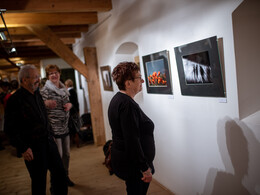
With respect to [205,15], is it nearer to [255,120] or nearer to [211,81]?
[211,81]

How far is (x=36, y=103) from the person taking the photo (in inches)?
85.2

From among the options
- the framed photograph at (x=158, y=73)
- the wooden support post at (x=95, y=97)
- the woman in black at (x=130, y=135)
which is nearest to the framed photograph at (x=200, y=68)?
the framed photograph at (x=158, y=73)

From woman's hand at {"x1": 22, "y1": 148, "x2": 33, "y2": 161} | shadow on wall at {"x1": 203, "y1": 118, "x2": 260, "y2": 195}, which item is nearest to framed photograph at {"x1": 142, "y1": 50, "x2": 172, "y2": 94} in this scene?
shadow on wall at {"x1": 203, "y1": 118, "x2": 260, "y2": 195}

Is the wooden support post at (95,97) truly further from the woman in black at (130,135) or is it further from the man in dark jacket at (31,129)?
the woman in black at (130,135)

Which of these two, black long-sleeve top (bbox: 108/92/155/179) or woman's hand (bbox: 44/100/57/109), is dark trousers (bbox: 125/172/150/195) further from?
woman's hand (bbox: 44/100/57/109)

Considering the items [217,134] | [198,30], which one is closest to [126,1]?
[198,30]

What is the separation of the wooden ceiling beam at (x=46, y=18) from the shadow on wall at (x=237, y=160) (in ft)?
11.1

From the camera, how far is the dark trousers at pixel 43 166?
210cm

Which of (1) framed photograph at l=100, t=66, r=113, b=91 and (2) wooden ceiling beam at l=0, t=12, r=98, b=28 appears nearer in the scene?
(2) wooden ceiling beam at l=0, t=12, r=98, b=28

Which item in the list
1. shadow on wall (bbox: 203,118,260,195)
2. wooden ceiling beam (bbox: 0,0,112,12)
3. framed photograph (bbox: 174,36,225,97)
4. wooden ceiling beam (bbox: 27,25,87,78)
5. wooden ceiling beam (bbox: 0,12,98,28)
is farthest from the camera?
wooden ceiling beam (bbox: 27,25,87,78)

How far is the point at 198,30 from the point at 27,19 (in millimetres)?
3254

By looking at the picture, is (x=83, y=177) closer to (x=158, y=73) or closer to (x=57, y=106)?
(x=57, y=106)

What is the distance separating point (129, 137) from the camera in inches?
59.6

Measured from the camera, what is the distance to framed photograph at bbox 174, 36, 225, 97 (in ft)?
5.73
